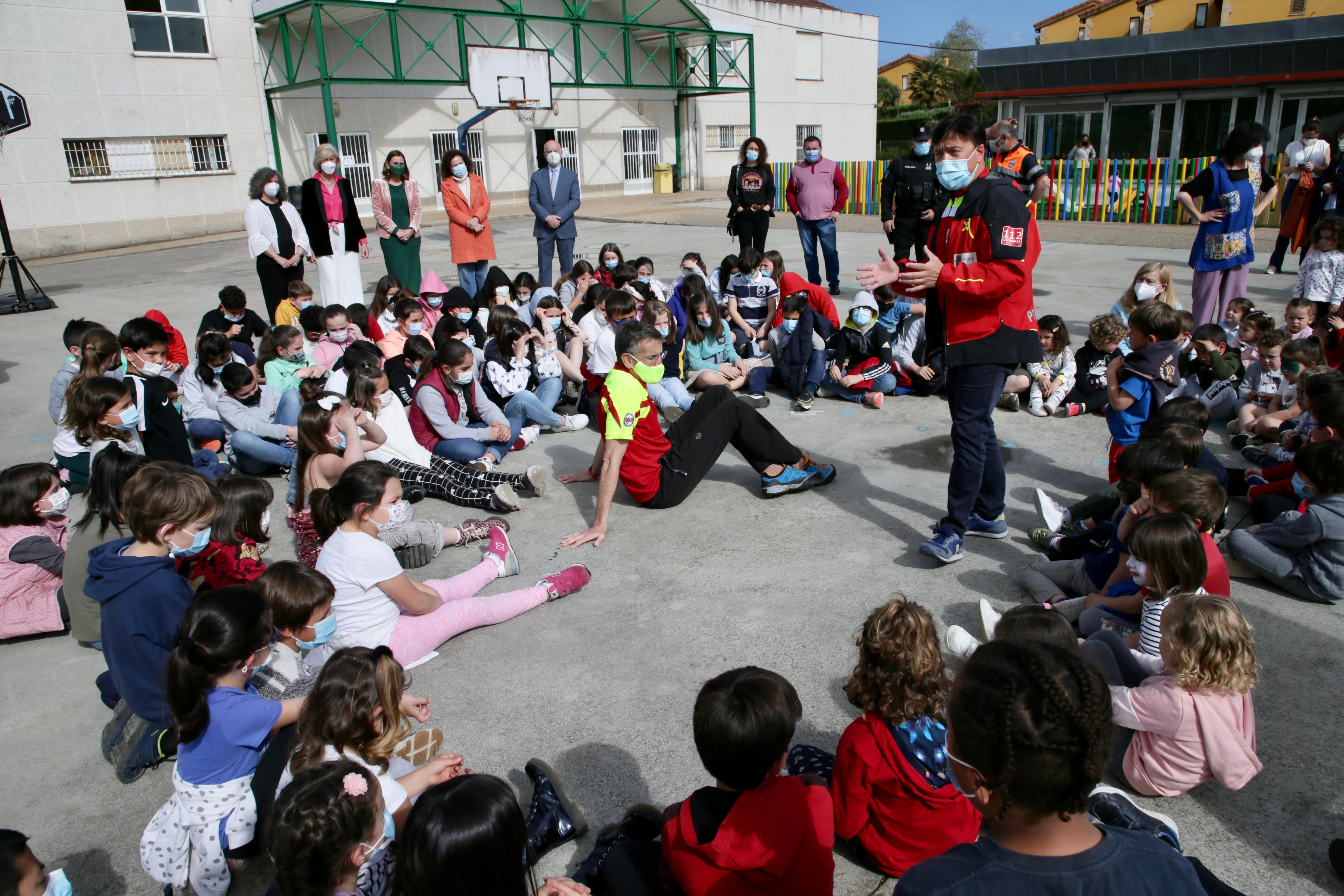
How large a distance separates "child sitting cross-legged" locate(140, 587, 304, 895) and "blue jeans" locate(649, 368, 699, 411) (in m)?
4.36

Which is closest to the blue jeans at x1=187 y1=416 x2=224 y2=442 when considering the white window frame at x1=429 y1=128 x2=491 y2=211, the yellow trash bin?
the white window frame at x1=429 y1=128 x2=491 y2=211

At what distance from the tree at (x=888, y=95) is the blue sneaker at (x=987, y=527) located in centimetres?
5197

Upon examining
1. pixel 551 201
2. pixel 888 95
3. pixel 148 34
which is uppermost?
pixel 888 95

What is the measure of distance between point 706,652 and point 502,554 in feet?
4.25

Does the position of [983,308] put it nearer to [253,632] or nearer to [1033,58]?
[253,632]

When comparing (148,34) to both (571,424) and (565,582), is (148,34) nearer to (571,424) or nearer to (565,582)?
(571,424)

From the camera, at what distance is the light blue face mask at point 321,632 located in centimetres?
318

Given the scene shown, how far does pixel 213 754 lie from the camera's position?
8.16 ft

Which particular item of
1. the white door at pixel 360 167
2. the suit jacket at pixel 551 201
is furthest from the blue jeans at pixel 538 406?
the white door at pixel 360 167

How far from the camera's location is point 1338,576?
3.60 meters

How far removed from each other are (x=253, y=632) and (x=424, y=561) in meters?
1.93

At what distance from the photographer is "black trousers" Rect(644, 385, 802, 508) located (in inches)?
194

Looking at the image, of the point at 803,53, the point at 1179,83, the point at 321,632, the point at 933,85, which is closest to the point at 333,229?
the point at 321,632

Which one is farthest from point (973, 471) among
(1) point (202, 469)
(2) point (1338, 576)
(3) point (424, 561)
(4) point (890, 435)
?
(1) point (202, 469)
